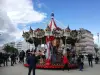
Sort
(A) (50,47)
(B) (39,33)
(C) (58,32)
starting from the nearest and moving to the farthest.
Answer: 1. (A) (50,47)
2. (C) (58,32)
3. (B) (39,33)

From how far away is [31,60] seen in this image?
46.7 feet

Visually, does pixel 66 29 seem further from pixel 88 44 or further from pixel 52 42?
pixel 88 44

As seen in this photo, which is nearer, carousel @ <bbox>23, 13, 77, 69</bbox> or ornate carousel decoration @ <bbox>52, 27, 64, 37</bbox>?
carousel @ <bbox>23, 13, 77, 69</bbox>

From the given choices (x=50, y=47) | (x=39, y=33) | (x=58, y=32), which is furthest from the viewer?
(x=39, y=33)

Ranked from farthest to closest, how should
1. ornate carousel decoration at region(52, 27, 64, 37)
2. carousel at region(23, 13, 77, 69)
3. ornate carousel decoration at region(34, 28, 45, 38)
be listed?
ornate carousel decoration at region(34, 28, 45, 38)
ornate carousel decoration at region(52, 27, 64, 37)
carousel at region(23, 13, 77, 69)

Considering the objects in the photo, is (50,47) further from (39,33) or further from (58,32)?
(39,33)

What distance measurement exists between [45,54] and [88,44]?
388 feet

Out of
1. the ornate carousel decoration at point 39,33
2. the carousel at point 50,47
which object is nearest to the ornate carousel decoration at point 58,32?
the carousel at point 50,47

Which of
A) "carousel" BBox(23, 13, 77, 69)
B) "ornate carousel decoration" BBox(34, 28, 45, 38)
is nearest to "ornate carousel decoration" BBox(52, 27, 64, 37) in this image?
"carousel" BBox(23, 13, 77, 69)

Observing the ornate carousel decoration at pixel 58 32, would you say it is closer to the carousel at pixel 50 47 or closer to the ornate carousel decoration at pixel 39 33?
the carousel at pixel 50 47

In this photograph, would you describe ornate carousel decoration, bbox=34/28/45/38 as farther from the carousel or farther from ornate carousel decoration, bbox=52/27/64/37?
ornate carousel decoration, bbox=52/27/64/37

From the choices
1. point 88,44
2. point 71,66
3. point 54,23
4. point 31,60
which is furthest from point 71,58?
point 88,44

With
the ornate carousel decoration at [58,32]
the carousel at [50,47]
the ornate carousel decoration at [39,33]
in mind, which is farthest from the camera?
the ornate carousel decoration at [39,33]

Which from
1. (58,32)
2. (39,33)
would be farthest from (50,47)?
(39,33)
